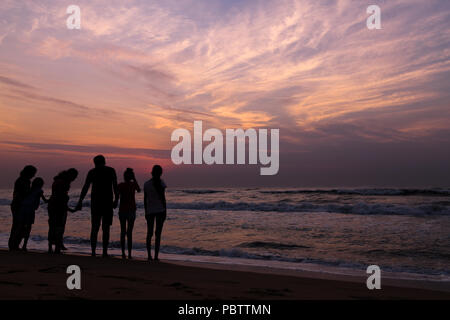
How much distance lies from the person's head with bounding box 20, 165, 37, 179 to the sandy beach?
6.37 feet

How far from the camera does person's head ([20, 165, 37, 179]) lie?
7.99 meters

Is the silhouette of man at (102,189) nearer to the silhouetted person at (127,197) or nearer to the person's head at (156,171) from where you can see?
the silhouetted person at (127,197)

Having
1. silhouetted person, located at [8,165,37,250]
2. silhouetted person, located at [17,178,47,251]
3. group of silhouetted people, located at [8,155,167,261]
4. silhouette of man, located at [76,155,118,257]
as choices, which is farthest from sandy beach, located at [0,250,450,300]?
silhouetted person, located at [8,165,37,250]

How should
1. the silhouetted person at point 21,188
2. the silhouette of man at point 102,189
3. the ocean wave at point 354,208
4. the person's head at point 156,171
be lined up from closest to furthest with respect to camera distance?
the silhouette of man at point 102,189
the person's head at point 156,171
the silhouetted person at point 21,188
the ocean wave at point 354,208

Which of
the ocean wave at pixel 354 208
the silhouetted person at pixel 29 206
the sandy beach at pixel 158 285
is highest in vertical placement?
the silhouetted person at pixel 29 206

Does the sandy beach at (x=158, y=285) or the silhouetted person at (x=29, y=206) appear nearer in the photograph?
the sandy beach at (x=158, y=285)

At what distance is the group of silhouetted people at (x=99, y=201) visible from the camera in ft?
23.1

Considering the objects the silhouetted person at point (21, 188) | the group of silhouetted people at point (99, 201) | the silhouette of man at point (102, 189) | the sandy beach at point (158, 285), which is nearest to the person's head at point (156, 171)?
the group of silhouetted people at point (99, 201)

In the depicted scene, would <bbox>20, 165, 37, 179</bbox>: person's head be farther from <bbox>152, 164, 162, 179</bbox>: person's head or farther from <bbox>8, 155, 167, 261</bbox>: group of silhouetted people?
<bbox>152, 164, 162, 179</bbox>: person's head

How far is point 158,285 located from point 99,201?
9.27 ft

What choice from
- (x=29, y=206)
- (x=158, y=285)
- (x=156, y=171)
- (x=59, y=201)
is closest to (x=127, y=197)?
(x=156, y=171)

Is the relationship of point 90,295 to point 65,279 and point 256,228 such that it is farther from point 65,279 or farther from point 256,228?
point 256,228
